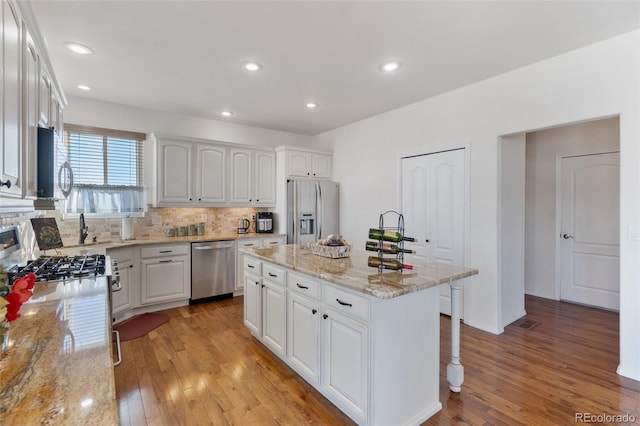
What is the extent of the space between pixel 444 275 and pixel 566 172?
11.7ft

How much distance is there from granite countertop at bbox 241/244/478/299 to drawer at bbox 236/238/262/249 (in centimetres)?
176

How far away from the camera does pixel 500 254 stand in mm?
3260

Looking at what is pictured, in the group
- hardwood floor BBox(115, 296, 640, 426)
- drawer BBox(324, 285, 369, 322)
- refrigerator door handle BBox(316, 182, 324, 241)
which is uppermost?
refrigerator door handle BBox(316, 182, 324, 241)

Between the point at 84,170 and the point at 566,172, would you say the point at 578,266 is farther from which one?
the point at 84,170

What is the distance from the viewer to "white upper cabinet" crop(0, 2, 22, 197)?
1.12m

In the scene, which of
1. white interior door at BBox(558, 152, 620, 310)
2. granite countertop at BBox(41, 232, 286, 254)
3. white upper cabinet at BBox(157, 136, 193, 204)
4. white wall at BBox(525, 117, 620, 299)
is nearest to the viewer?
granite countertop at BBox(41, 232, 286, 254)

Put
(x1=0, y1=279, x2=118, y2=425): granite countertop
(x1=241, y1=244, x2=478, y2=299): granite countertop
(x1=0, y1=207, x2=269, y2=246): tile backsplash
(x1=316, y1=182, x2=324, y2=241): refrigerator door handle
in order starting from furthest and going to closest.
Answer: (x1=316, y1=182, x2=324, y2=241): refrigerator door handle
(x1=0, y1=207, x2=269, y2=246): tile backsplash
(x1=241, y1=244, x2=478, y2=299): granite countertop
(x1=0, y1=279, x2=118, y2=425): granite countertop

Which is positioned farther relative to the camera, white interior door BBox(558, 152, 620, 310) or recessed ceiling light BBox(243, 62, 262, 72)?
white interior door BBox(558, 152, 620, 310)

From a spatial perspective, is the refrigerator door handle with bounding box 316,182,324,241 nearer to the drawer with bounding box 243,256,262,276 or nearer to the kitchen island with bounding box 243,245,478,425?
the drawer with bounding box 243,256,262,276

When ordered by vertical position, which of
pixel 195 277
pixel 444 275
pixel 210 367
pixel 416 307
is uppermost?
pixel 444 275

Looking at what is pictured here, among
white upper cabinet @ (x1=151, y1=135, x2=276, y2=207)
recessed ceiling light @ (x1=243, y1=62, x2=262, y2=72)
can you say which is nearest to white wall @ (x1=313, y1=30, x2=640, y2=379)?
white upper cabinet @ (x1=151, y1=135, x2=276, y2=207)

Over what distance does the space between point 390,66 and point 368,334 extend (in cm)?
244

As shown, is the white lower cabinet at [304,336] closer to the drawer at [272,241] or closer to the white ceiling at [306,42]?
the white ceiling at [306,42]

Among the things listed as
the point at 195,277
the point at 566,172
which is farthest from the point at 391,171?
the point at 195,277
